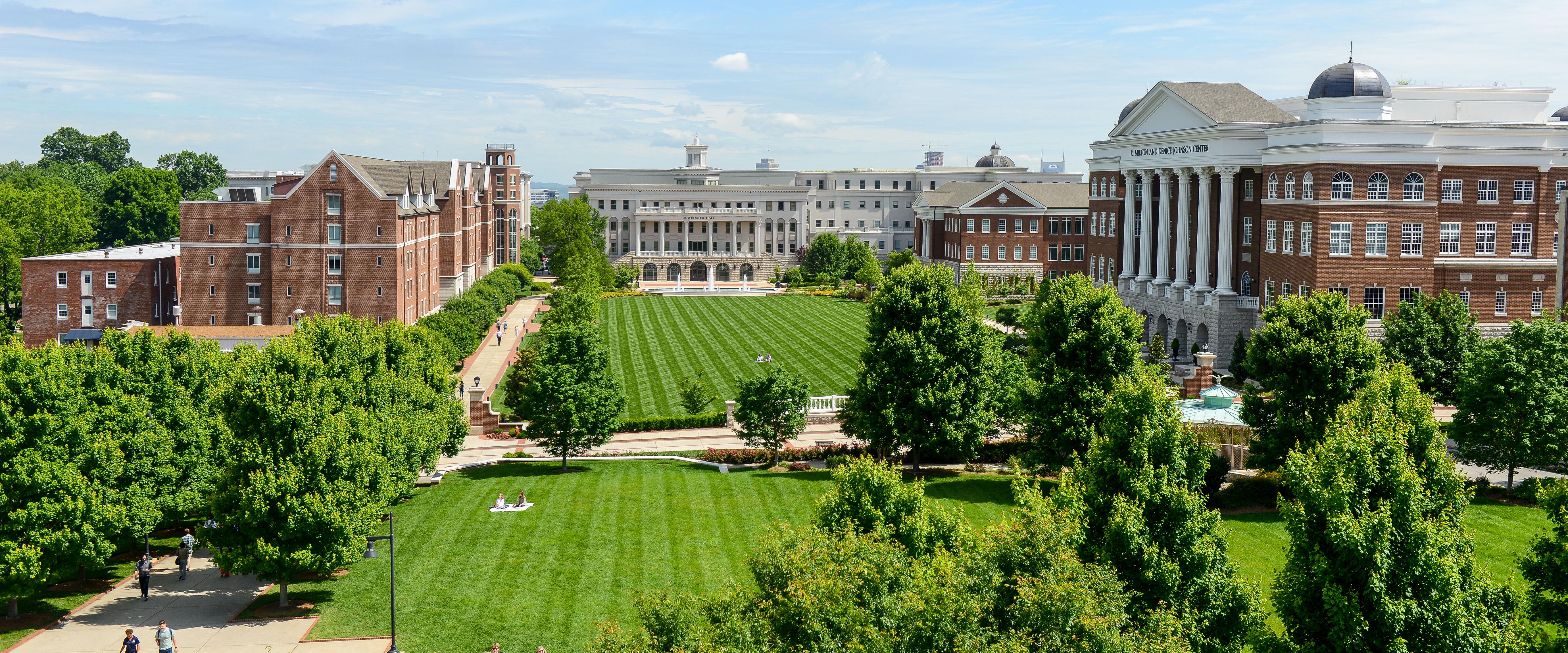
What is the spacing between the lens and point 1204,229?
76125 millimetres

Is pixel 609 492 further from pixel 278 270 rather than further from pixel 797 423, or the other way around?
pixel 278 270

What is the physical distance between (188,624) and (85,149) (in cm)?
18548

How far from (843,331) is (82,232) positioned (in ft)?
242

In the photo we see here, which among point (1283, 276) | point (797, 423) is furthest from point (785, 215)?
point (797, 423)

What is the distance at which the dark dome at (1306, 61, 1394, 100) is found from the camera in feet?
218

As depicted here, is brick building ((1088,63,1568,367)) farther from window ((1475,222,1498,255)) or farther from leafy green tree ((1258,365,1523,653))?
leafy green tree ((1258,365,1523,653))

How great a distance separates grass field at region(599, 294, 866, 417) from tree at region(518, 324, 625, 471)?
11.9 m

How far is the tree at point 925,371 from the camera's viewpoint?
45.6 m

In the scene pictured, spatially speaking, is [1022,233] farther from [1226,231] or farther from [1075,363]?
[1075,363]

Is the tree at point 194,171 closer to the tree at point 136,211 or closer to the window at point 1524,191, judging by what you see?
the tree at point 136,211

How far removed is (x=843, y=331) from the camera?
9400cm

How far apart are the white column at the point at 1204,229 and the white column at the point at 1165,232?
152 inches

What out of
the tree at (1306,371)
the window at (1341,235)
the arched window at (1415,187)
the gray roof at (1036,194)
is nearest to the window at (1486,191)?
the arched window at (1415,187)

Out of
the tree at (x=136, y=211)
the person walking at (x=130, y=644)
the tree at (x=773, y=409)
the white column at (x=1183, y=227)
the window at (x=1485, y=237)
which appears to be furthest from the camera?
the tree at (x=136, y=211)
